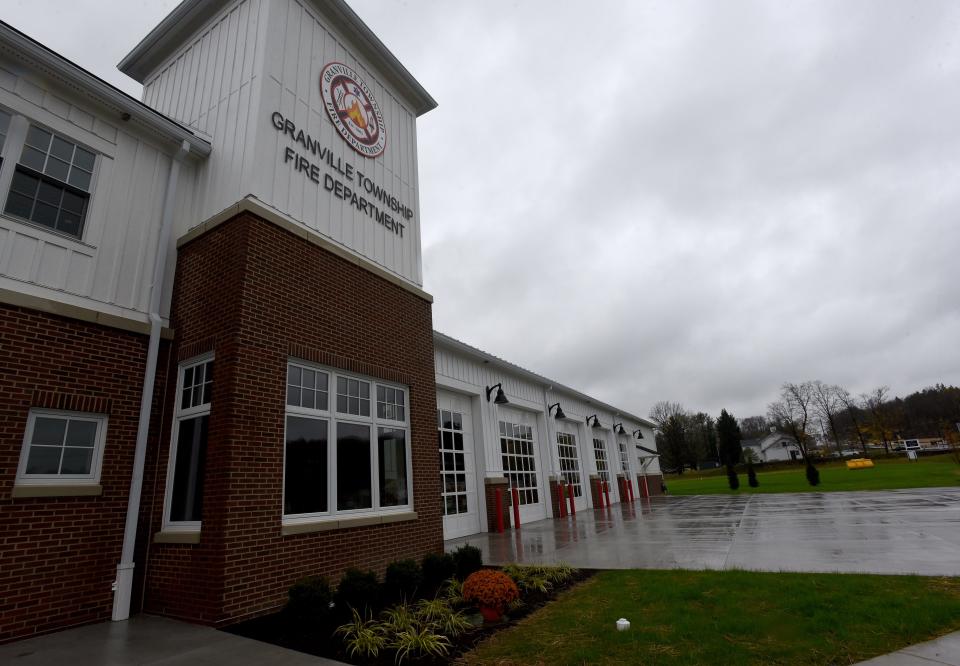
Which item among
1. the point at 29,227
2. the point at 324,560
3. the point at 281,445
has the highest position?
the point at 29,227

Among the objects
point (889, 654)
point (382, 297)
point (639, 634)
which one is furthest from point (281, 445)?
point (889, 654)

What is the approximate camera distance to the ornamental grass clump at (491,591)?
220 inches

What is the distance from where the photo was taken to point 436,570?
751 cm

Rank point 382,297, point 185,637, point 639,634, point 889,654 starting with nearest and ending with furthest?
point 889,654 < point 639,634 < point 185,637 < point 382,297

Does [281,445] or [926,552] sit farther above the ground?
[281,445]

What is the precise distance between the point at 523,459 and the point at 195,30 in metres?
14.7

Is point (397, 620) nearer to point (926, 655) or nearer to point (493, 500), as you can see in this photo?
point (926, 655)

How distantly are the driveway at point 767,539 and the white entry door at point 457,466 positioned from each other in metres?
0.67

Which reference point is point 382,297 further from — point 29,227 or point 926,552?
point 926,552

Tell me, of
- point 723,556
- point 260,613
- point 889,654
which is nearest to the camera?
point 889,654

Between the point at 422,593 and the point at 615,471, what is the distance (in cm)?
2142

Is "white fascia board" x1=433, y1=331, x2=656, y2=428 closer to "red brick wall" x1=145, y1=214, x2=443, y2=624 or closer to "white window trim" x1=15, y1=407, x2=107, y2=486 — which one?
"red brick wall" x1=145, y1=214, x2=443, y2=624

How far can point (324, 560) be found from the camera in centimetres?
698

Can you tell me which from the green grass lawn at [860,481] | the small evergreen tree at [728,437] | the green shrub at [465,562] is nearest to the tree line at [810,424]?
the small evergreen tree at [728,437]
